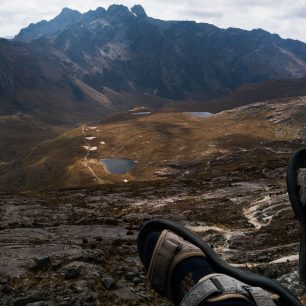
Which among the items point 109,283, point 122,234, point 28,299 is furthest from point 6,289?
point 122,234

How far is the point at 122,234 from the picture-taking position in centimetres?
2909

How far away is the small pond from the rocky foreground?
54827 mm

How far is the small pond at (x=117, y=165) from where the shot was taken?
12304 cm

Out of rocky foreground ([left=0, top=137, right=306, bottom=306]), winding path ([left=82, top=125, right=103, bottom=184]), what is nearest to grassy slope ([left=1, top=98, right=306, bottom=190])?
winding path ([left=82, top=125, right=103, bottom=184])

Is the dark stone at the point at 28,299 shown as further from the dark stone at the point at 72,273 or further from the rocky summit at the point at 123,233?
the dark stone at the point at 72,273

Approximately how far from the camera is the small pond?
404 ft

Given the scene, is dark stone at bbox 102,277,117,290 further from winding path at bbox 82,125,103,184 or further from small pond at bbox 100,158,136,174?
small pond at bbox 100,158,136,174

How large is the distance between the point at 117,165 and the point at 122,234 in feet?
333

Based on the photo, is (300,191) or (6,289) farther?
(6,289)

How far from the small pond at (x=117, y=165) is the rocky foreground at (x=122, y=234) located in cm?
5483

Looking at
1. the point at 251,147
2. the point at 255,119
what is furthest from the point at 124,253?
the point at 255,119

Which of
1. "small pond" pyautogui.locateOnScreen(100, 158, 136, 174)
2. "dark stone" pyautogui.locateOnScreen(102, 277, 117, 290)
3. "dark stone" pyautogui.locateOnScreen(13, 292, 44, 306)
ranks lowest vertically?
"small pond" pyautogui.locateOnScreen(100, 158, 136, 174)

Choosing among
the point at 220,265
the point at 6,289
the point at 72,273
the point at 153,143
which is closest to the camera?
the point at 220,265

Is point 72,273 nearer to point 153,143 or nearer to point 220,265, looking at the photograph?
point 220,265
